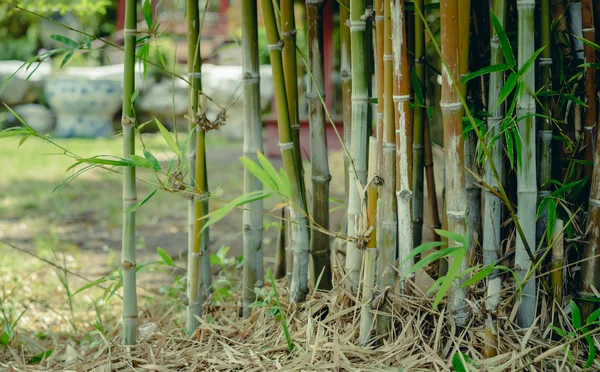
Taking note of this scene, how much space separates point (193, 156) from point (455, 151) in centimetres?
52

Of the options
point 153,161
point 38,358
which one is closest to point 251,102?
point 153,161

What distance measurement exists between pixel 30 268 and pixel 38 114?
499 cm

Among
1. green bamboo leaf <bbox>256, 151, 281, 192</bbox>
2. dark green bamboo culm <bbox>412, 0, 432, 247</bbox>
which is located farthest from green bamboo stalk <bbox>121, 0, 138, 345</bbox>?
dark green bamboo culm <bbox>412, 0, 432, 247</bbox>

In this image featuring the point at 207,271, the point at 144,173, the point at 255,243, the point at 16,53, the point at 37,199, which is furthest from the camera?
the point at 16,53

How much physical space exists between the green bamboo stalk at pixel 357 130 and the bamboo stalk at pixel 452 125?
0.45ft

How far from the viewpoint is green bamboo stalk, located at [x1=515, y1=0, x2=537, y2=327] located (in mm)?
977

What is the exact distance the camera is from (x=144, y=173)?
Answer: 3938 millimetres

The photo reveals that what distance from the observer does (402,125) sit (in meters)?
0.99

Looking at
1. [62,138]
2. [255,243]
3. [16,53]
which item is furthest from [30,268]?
[16,53]

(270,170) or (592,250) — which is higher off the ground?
(270,170)

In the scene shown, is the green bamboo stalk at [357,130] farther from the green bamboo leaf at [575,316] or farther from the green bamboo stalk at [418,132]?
Result: the green bamboo leaf at [575,316]

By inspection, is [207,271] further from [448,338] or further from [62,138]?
[62,138]

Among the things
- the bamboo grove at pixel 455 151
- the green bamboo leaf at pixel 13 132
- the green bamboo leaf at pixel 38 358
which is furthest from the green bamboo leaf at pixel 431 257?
the green bamboo leaf at pixel 38 358

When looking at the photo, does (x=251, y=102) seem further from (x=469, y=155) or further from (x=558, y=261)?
(x=558, y=261)
